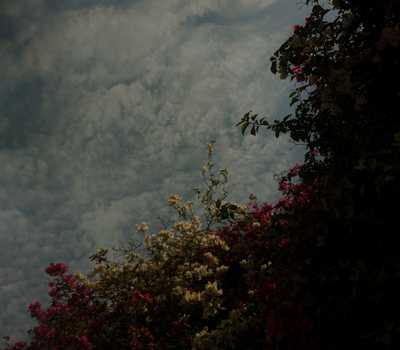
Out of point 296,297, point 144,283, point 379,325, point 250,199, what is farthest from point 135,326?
point 379,325

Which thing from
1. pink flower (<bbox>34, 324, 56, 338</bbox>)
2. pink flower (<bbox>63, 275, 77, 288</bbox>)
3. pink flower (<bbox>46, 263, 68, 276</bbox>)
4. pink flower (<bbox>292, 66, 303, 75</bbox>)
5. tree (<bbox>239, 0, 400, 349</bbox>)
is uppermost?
pink flower (<bbox>46, 263, 68, 276</bbox>)

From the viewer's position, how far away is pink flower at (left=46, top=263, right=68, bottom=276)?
47.8 ft

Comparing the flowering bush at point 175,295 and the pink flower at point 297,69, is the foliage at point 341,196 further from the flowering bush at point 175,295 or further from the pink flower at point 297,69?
the flowering bush at point 175,295

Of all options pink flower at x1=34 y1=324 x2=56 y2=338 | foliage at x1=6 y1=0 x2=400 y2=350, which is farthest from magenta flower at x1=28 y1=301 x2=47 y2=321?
foliage at x1=6 y1=0 x2=400 y2=350

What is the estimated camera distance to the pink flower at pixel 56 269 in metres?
14.6

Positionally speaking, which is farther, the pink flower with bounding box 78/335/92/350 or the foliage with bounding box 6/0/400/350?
the pink flower with bounding box 78/335/92/350

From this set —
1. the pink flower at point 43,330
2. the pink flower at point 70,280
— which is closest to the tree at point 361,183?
the pink flower at point 70,280

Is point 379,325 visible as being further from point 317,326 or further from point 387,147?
point 387,147

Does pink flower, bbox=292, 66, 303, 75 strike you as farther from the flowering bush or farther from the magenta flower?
the magenta flower

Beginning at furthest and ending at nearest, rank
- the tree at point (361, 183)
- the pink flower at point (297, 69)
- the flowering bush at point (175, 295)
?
the flowering bush at point (175, 295) → the pink flower at point (297, 69) → the tree at point (361, 183)

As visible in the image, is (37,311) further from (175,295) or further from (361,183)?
(361,183)

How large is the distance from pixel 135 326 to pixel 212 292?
1.91m

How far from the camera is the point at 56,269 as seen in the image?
14617mm

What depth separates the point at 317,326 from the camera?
5336 millimetres
